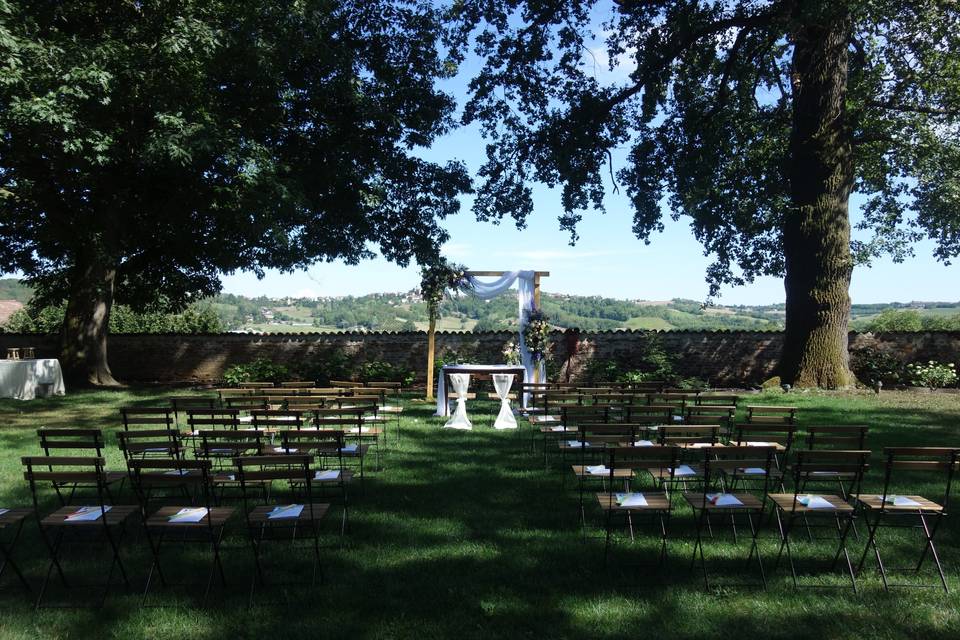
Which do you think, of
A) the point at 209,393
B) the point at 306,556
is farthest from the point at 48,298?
the point at 306,556

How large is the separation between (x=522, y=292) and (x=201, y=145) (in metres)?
6.41

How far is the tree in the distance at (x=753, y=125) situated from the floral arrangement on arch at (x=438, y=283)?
3452mm

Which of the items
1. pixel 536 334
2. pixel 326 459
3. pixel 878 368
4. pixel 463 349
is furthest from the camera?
pixel 463 349

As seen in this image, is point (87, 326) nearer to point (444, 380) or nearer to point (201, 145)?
point (201, 145)

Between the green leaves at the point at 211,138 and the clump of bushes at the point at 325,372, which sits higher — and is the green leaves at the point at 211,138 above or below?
above

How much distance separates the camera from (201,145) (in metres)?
12.1

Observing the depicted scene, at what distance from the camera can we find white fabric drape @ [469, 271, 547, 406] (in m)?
13.9

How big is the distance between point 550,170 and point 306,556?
13.3 meters

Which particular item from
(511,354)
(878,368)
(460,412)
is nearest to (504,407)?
(460,412)

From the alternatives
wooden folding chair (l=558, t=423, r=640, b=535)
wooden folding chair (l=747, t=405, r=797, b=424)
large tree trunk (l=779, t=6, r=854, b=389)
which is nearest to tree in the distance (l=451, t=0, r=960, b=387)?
large tree trunk (l=779, t=6, r=854, b=389)

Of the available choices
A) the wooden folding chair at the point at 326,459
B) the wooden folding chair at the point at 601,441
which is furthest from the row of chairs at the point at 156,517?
the wooden folding chair at the point at 601,441

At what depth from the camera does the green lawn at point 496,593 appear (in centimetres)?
385

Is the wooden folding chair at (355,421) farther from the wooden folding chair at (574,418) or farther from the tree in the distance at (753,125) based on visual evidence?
the tree in the distance at (753,125)

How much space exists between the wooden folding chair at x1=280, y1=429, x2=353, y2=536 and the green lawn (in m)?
0.23
